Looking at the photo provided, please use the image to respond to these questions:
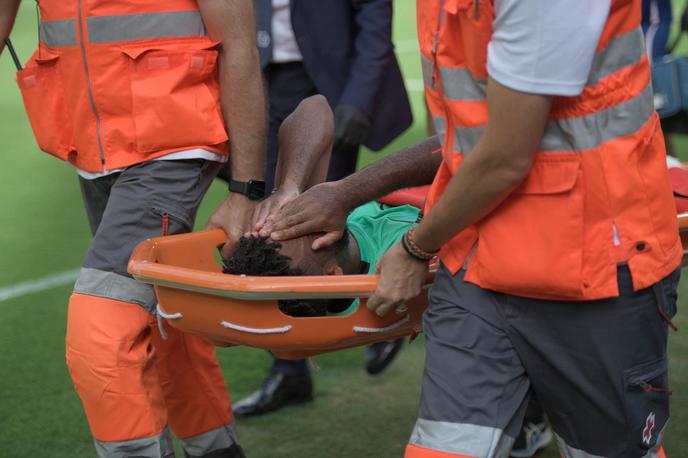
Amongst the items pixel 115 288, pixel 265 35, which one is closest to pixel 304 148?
pixel 115 288

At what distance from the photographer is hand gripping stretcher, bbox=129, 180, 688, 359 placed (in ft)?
9.12

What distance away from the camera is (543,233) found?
2.43 m

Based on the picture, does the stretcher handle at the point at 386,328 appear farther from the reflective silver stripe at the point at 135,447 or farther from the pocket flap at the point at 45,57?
the pocket flap at the point at 45,57

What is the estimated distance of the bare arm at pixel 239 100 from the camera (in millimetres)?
3412

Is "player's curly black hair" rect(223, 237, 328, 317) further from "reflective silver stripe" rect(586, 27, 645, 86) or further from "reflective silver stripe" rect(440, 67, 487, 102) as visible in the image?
"reflective silver stripe" rect(586, 27, 645, 86)

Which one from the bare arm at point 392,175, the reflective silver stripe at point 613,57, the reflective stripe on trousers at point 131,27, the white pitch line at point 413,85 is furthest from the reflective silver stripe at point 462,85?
the white pitch line at point 413,85

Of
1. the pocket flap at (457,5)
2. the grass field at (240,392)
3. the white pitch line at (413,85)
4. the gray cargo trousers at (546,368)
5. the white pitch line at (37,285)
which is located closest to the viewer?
the pocket flap at (457,5)

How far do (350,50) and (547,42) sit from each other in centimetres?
269

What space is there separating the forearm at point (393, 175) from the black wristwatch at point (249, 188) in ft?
1.03

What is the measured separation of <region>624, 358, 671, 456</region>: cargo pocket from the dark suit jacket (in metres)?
2.33

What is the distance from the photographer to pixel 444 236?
8.45ft

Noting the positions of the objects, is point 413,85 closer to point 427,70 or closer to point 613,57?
point 427,70

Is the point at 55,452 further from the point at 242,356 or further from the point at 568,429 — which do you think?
the point at 568,429

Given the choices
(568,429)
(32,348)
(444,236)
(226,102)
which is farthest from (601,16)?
(32,348)
